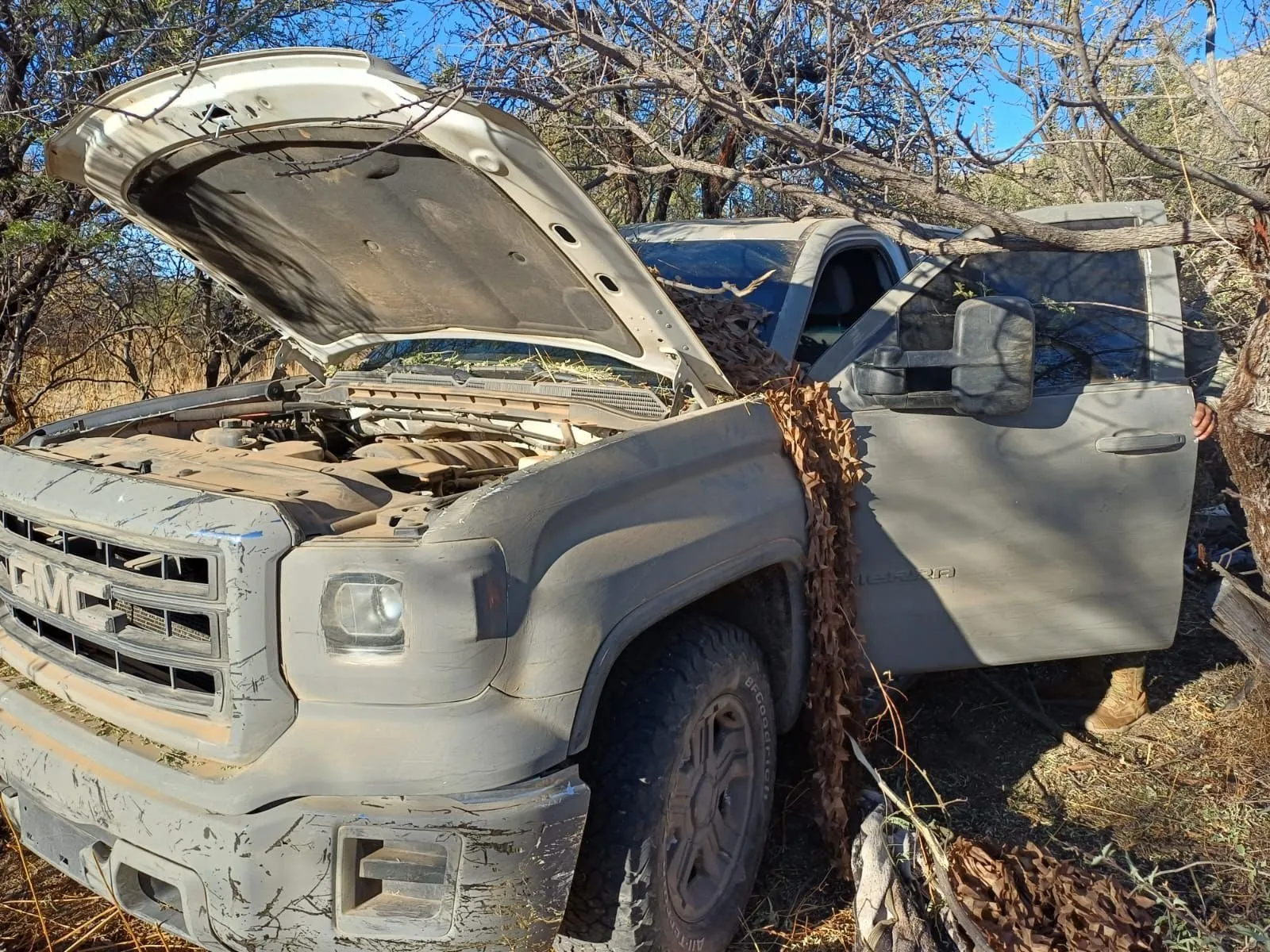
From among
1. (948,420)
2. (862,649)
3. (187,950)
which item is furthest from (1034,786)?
(187,950)

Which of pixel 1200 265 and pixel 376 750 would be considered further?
pixel 1200 265

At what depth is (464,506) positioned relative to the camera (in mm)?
2131

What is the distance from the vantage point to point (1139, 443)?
3.46m

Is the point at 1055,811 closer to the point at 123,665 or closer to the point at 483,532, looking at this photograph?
the point at 483,532

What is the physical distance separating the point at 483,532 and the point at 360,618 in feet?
1.00

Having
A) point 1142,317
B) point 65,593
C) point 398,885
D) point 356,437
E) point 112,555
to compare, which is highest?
point 1142,317

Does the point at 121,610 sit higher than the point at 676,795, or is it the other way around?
the point at 121,610

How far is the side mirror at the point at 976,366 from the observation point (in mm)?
2949

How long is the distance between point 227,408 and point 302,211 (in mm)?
980

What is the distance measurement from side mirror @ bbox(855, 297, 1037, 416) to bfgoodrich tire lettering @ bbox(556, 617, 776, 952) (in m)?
0.90

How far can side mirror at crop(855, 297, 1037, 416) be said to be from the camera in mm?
2949

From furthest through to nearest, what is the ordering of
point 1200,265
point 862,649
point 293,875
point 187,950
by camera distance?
point 1200,265
point 862,649
point 187,950
point 293,875

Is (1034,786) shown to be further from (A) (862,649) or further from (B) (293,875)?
(B) (293,875)

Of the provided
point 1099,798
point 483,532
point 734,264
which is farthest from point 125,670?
point 1099,798
